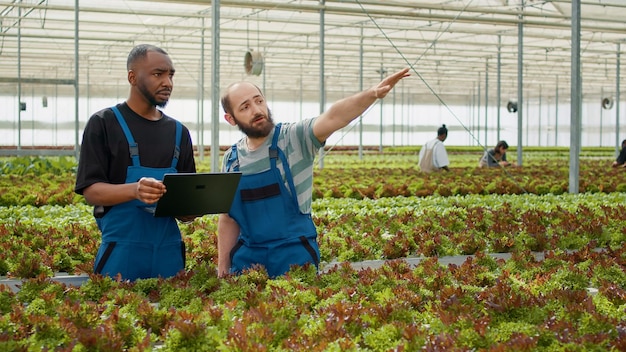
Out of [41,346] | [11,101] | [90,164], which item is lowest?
[41,346]

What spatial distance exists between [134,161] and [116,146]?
0.11 m

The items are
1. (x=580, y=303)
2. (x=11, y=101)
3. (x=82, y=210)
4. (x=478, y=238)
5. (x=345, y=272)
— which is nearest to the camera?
(x=580, y=303)

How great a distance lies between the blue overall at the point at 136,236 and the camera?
12.5 feet

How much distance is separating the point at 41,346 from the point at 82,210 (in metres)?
6.24

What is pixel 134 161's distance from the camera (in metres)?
3.81

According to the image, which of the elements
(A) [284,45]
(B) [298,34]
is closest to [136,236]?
(B) [298,34]

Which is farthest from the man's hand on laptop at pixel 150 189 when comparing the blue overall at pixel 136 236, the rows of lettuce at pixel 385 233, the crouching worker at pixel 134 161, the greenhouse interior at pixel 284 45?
the greenhouse interior at pixel 284 45

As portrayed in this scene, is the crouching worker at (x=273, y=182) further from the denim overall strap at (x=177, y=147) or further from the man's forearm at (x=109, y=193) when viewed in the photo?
the man's forearm at (x=109, y=193)

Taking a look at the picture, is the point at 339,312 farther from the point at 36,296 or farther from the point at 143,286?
the point at 36,296

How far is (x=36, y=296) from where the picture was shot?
376 cm

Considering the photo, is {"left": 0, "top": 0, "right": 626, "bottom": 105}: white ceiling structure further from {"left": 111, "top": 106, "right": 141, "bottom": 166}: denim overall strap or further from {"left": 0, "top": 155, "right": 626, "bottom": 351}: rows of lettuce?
{"left": 111, "top": 106, "right": 141, "bottom": 166}: denim overall strap

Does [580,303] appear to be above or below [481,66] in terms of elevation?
below

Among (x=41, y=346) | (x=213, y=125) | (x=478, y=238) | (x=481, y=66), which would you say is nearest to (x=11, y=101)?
(x=481, y=66)

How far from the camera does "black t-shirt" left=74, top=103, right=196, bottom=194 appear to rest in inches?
146
